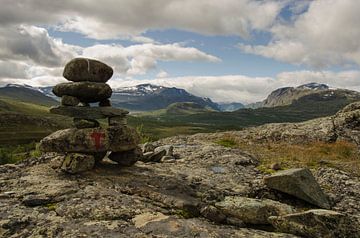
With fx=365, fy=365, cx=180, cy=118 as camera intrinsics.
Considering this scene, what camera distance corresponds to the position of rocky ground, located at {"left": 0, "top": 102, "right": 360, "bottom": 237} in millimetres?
16484

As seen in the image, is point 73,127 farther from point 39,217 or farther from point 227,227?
point 227,227

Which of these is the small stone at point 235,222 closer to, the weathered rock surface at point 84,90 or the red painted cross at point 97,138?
the red painted cross at point 97,138

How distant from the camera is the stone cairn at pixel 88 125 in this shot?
2405 cm

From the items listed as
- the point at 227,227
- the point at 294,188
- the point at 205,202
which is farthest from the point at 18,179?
the point at 294,188

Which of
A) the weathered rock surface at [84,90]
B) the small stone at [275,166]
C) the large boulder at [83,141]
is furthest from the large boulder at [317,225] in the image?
the weathered rock surface at [84,90]

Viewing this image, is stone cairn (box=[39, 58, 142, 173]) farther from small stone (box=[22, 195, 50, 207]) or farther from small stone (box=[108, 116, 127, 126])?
Answer: small stone (box=[22, 195, 50, 207])

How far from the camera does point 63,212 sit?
17.6m

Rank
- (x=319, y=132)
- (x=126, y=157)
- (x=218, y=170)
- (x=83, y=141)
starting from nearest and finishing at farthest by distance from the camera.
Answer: (x=83, y=141) → (x=126, y=157) → (x=218, y=170) → (x=319, y=132)

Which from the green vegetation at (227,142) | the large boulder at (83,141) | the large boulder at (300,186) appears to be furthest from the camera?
the green vegetation at (227,142)

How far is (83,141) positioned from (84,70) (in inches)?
200

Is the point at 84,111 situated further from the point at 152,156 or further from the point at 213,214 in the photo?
the point at 213,214

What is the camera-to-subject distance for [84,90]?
25.2 m

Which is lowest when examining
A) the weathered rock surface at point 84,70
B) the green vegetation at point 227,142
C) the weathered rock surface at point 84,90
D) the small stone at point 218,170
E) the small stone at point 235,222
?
the small stone at point 235,222

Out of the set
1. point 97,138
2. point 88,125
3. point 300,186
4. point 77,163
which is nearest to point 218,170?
point 300,186
